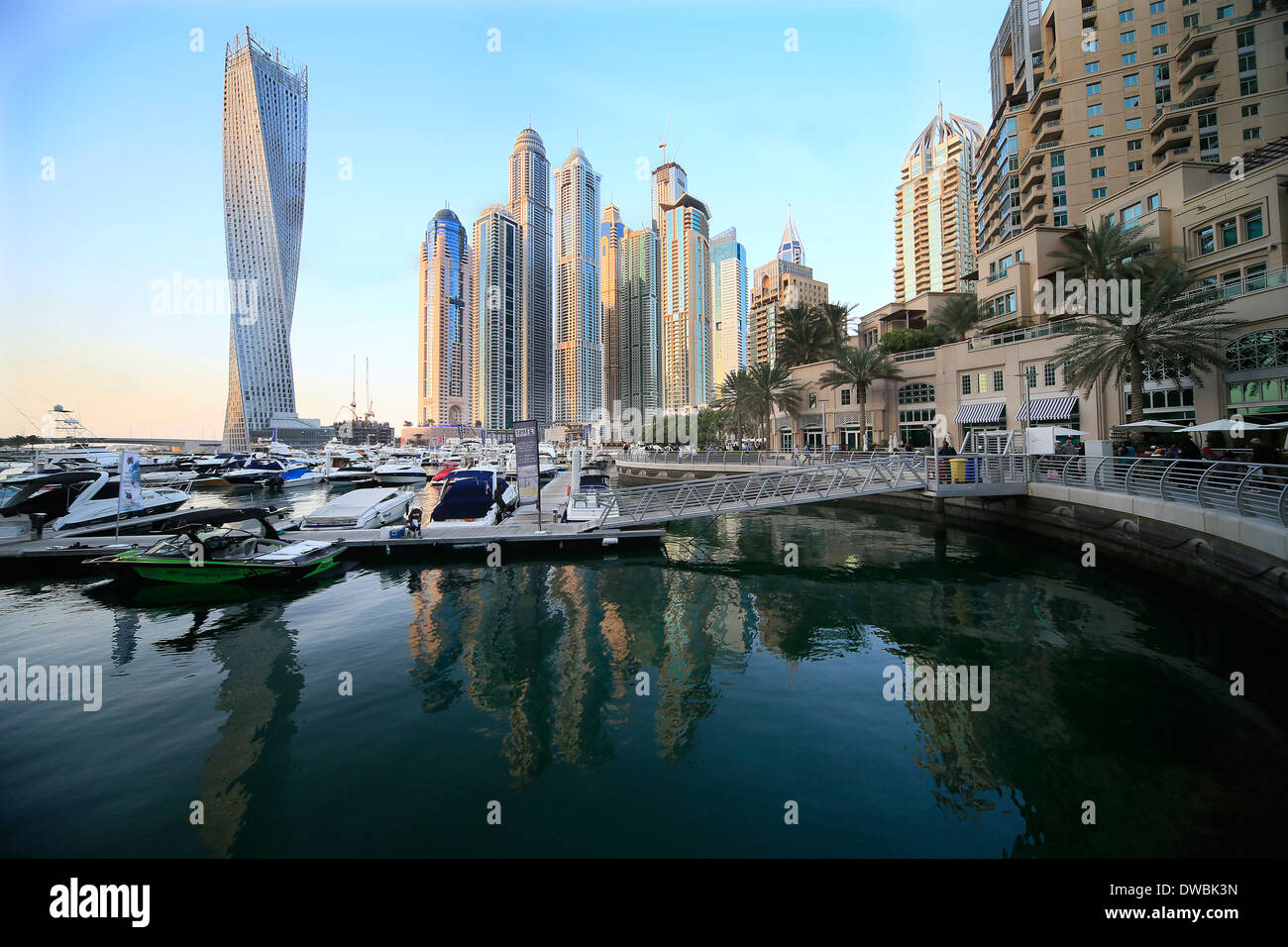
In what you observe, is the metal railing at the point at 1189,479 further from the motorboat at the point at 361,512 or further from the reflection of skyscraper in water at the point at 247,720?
the motorboat at the point at 361,512

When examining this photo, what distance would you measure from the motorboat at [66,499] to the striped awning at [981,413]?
186 ft

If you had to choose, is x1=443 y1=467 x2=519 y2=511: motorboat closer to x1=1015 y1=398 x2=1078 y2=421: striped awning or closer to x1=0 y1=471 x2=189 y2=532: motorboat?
x1=0 y1=471 x2=189 y2=532: motorboat

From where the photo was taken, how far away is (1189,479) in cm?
1609

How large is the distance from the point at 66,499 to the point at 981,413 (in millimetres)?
59714

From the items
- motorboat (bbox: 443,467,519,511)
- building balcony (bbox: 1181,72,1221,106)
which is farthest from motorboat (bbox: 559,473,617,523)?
building balcony (bbox: 1181,72,1221,106)

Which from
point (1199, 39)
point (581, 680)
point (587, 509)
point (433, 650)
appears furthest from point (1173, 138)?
point (433, 650)

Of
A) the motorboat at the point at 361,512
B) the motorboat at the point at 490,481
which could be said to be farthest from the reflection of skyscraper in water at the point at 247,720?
the motorboat at the point at 490,481

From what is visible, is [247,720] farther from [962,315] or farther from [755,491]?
[962,315]

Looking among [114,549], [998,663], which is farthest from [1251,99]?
[114,549]

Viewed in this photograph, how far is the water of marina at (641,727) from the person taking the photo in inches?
265

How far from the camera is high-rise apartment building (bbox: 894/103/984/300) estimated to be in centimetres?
14275
